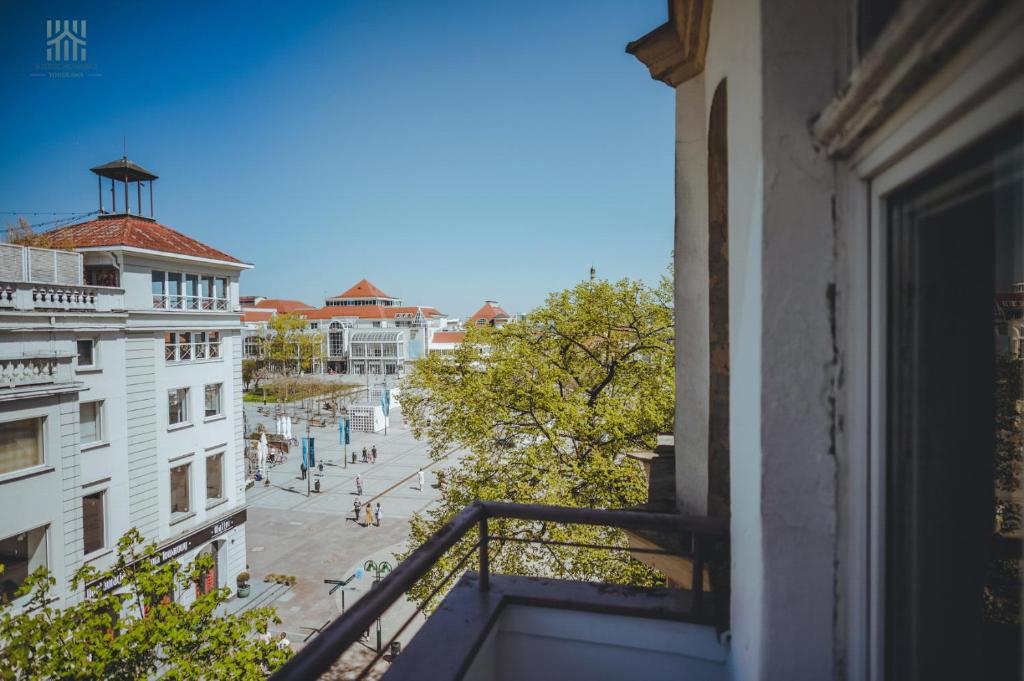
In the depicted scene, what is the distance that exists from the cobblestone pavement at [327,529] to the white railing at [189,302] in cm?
891

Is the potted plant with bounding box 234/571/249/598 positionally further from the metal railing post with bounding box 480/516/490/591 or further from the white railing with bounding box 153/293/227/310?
the metal railing post with bounding box 480/516/490/591

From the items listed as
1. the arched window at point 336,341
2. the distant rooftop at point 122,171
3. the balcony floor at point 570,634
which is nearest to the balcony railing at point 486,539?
the balcony floor at point 570,634

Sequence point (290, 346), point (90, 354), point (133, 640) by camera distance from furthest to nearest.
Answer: point (290, 346)
point (90, 354)
point (133, 640)

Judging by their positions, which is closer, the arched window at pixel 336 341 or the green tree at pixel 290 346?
the green tree at pixel 290 346

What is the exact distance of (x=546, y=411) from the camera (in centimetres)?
1262

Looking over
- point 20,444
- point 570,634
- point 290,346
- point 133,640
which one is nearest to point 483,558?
point 570,634

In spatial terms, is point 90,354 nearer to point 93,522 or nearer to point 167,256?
point 167,256

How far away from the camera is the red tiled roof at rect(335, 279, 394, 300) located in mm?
103938

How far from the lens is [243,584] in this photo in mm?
17641

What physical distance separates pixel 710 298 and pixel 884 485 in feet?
7.97

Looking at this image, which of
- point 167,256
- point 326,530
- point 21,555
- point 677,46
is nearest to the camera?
point 677,46

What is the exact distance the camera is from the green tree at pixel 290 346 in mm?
68375

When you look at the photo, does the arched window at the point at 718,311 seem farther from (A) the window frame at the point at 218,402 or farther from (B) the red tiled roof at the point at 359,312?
(B) the red tiled roof at the point at 359,312

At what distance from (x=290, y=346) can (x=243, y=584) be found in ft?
180
